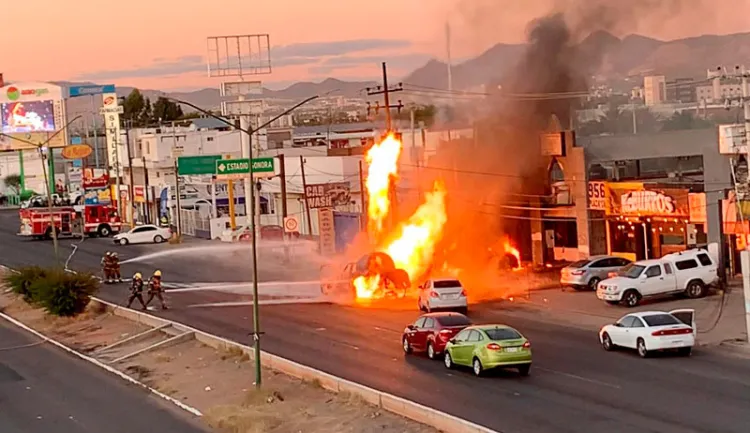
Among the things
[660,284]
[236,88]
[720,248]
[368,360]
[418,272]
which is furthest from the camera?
[236,88]

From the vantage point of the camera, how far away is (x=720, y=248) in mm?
42938

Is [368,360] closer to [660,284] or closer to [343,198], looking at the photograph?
[660,284]

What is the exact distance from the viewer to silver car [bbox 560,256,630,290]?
44438 mm

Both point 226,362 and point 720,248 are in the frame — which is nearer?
point 226,362

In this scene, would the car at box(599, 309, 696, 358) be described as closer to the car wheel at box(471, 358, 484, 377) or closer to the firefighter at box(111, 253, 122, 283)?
the car wheel at box(471, 358, 484, 377)

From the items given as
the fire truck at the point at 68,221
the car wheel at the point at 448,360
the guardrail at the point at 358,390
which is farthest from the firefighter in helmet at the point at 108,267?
the car wheel at the point at 448,360

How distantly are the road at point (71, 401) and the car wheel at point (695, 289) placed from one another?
67.1 feet

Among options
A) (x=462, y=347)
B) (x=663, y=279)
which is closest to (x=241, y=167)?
(x=663, y=279)

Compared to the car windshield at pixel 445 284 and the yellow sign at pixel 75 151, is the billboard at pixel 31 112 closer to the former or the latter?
the yellow sign at pixel 75 151

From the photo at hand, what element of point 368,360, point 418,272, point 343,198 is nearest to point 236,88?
point 343,198

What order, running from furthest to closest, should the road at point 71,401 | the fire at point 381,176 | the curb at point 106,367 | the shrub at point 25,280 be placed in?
the fire at point 381,176 → the shrub at point 25,280 → the curb at point 106,367 → the road at point 71,401

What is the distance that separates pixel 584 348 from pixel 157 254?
43.1 m

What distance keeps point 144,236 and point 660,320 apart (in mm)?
52602

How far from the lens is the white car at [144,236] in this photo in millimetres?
75688
